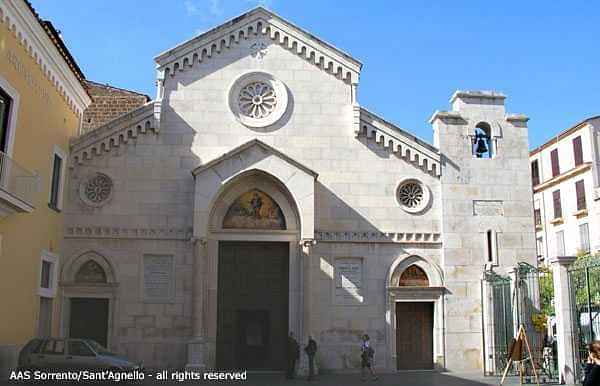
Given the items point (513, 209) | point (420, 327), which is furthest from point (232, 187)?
point (513, 209)

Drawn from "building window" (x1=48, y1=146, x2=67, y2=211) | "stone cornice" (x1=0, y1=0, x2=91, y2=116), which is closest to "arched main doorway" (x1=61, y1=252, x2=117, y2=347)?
"building window" (x1=48, y1=146, x2=67, y2=211)

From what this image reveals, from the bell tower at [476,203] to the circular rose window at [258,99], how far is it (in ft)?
19.8

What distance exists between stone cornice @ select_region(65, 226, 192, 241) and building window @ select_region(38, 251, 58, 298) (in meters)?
1.16

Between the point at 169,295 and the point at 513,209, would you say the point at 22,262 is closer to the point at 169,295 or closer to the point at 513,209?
the point at 169,295

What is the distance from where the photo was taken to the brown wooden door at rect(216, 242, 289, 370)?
73.0ft

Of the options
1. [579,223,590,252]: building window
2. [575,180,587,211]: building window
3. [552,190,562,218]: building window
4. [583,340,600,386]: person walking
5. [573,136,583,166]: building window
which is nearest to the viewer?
[583,340,600,386]: person walking

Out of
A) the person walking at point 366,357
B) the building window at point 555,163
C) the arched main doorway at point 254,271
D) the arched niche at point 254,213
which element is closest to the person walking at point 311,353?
the arched main doorway at point 254,271

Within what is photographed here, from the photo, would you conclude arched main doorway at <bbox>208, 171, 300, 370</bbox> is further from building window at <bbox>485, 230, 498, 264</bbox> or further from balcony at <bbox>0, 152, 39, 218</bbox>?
building window at <bbox>485, 230, 498, 264</bbox>

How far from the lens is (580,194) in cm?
3953

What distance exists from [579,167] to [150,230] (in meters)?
28.2

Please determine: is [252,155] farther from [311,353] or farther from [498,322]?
[498,322]

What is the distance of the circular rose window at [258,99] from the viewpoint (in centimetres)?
2366

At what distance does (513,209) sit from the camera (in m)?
23.6

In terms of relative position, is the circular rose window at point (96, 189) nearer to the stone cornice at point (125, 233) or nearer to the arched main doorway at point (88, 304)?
the stone cornice at point (125, 233)
